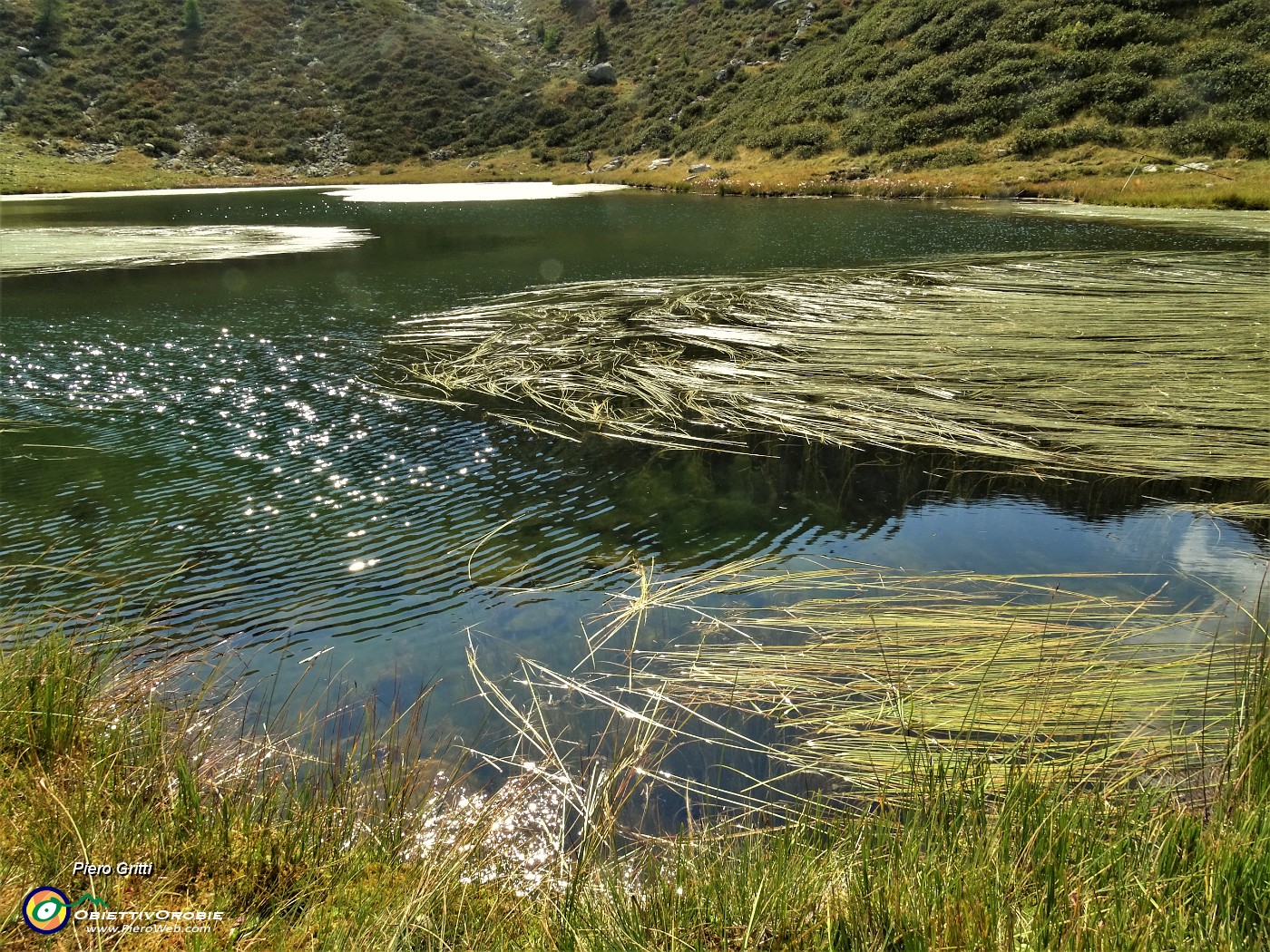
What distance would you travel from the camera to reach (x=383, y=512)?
19.9 ft

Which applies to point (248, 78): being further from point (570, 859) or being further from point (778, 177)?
point (570, 859)

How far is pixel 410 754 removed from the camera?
339 cm

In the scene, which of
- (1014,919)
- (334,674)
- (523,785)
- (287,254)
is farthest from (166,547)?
(287,254)

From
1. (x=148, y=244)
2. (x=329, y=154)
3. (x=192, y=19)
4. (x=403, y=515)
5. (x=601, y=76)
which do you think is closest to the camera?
(x=403, y=515)

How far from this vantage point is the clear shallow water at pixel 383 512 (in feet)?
15.3

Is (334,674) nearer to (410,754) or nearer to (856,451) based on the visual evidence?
(410,754)

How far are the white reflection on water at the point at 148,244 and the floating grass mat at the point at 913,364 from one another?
10545mm

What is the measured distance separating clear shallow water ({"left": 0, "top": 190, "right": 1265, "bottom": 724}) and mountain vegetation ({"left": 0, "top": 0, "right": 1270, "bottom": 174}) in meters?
30.8

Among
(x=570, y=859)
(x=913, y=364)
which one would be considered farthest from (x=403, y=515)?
(x=913, y=364)

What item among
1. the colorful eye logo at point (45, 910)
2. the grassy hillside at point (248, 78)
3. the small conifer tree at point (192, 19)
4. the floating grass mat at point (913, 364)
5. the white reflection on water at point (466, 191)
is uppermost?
the small conifer tree at point (192, 19)

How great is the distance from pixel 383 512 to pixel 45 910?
4.14 metres

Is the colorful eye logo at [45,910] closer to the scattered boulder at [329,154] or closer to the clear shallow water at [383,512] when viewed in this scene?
the clear shallow water at [383,512]

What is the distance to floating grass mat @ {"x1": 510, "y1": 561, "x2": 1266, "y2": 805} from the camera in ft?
10.4

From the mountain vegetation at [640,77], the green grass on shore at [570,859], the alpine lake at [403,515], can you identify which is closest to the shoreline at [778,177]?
the mountain vegetation at [640,77]
